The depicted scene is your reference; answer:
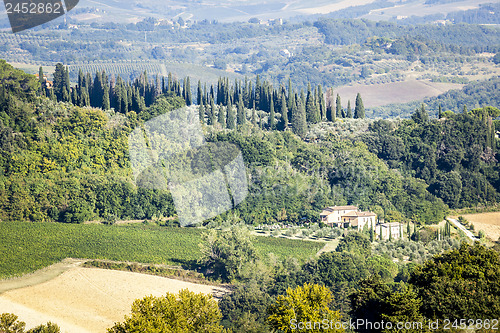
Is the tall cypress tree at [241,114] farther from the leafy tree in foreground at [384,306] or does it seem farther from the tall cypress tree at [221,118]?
the leafy tree in foreground at [384,306]

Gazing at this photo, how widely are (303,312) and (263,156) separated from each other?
3699 centimetres

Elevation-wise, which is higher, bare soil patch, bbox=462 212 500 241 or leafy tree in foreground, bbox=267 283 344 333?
leafy tree in foreground, bbox=267 283 344 333

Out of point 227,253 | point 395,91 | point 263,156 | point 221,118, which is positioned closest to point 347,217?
point 263,156

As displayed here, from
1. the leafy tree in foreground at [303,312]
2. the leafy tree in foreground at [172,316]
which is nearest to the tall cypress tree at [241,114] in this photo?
the leafy tree in foreground at [172,316]

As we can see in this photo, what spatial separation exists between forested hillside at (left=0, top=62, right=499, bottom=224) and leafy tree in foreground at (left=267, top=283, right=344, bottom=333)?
29883 mm

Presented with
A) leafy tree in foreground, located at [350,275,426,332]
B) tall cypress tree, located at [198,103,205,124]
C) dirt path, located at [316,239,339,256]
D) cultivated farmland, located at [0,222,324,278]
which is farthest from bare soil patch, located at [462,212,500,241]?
leafy tree in foreground, located at [350,275,426,332]

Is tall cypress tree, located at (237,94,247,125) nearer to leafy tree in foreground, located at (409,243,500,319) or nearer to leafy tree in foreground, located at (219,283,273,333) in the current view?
leafy tree in foreground, located at (219,283,273,333)

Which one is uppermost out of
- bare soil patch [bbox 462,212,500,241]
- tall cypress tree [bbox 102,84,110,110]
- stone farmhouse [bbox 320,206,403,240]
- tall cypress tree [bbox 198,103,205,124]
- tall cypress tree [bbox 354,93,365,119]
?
tall cypress tree [bbox 102,84,110,110]

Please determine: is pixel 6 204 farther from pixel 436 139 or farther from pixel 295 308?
pixel 436 139

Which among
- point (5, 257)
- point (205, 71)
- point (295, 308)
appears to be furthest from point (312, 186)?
point (205, 71)

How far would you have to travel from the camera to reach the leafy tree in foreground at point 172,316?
27078 millimetres

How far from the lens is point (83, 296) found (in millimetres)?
41500

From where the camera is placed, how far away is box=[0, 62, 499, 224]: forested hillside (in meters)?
57.0

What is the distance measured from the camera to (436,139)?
2822 inches
